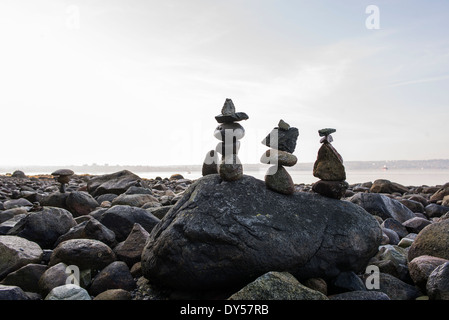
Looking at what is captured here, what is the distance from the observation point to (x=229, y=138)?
14.9 feet

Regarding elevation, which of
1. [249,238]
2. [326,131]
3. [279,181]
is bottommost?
[249,238]

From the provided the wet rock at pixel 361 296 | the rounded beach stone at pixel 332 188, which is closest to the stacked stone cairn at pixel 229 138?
the rounded beach stone at pixel 332 188

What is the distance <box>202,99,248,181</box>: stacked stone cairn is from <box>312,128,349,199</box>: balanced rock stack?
49.2 inches

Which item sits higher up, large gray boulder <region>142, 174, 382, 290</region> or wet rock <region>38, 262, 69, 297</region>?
large gray boulder <region>142, 174, 382, 290</region>

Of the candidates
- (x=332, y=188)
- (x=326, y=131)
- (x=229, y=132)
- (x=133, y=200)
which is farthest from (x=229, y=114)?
(x=133, y=200)

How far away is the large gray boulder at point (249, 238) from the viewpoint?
3.79 meters

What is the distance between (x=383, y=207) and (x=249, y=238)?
5.98 meters

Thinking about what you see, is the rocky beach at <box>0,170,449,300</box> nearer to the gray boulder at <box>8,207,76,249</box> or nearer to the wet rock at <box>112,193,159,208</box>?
the gray boulder at <box>8,207,76,249</box>

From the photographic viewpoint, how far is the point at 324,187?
189 inches

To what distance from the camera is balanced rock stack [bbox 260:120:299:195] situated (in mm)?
4562

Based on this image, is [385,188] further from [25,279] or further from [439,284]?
[25,279]

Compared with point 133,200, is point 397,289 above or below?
below

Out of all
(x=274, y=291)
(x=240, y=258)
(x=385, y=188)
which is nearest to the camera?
(x=274, y=291)

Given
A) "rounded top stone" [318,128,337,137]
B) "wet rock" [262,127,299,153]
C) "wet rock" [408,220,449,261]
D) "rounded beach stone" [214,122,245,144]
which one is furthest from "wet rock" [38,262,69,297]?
"wet rock" [408,220,449,261]
